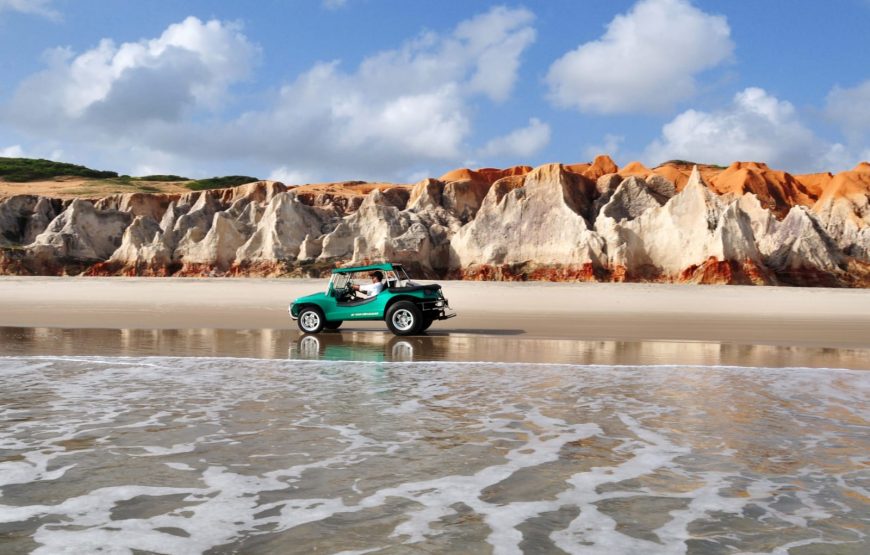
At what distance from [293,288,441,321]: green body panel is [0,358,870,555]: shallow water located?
26.5 feet

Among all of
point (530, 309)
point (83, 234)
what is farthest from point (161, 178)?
point (530, 309)

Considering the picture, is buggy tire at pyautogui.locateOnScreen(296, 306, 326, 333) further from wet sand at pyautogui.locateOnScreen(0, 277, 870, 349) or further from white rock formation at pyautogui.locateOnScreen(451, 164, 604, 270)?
white rock formation at pyautogui.locateOnScreen(451, 164, 604, 270)

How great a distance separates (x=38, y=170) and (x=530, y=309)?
484 ft

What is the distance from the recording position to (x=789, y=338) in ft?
59.3

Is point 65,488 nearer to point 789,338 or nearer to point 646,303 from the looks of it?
point 789,338

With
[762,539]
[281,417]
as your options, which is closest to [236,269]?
[281,417]

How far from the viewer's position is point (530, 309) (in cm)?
2734

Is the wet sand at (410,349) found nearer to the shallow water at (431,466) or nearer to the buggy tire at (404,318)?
the buggy tire at (404,318)

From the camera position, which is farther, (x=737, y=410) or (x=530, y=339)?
(x=530, y=339)

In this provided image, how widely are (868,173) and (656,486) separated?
100318 millimetres

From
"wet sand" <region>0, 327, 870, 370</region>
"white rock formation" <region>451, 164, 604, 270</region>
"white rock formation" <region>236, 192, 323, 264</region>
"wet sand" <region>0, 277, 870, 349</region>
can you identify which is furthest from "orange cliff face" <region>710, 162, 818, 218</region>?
"wet sand" <region>0, 327, 870, 370</region>

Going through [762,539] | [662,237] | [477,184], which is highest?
[477,184]

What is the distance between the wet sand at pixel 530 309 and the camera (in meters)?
19.4

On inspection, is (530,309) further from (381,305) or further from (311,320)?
(311,320)
